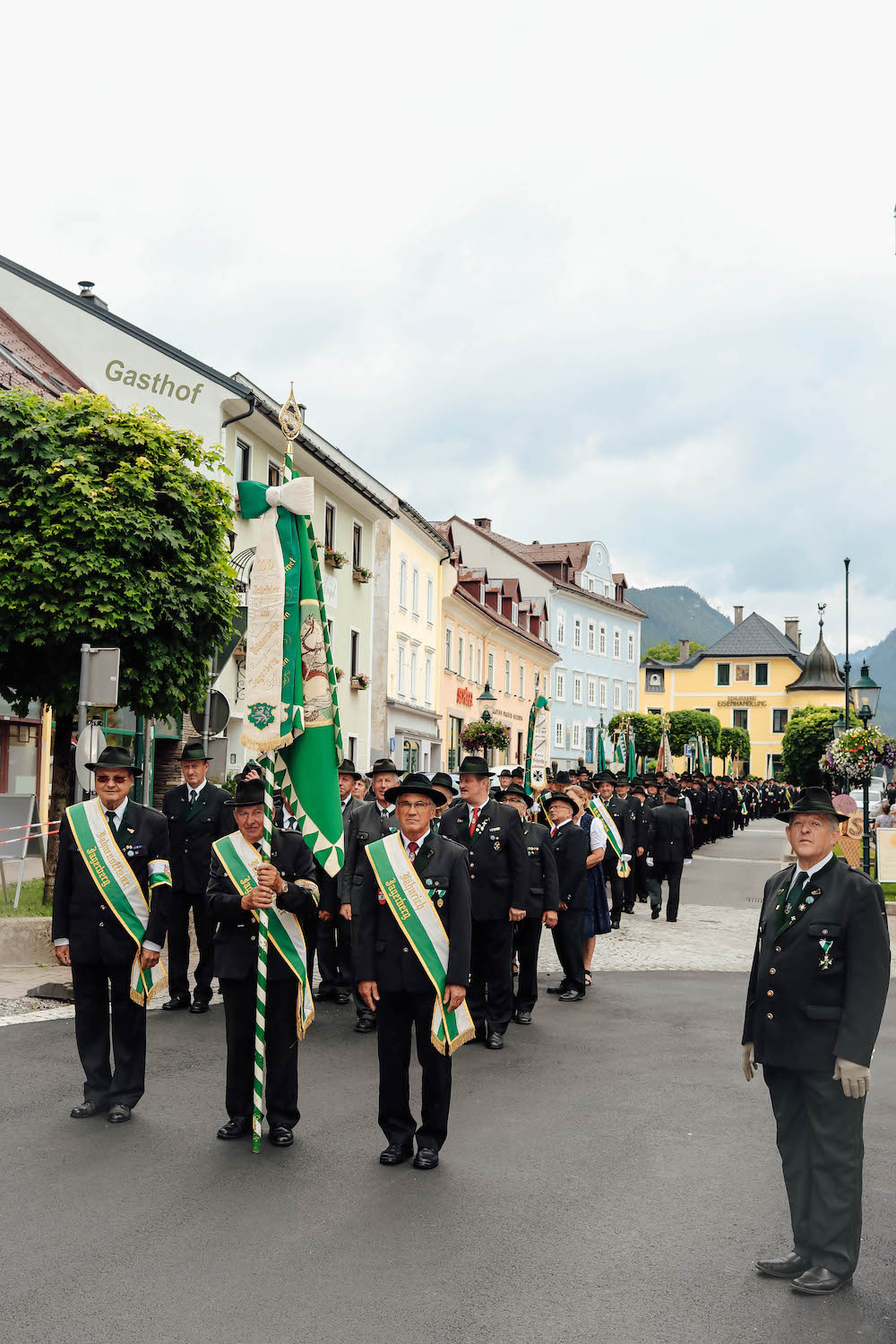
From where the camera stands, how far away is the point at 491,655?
54344 mm

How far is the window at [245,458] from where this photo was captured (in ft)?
88.3

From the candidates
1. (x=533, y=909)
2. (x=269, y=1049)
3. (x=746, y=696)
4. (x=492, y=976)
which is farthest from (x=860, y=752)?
(x=746, y=696)

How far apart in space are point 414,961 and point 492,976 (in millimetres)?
3264

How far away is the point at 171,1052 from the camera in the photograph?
327 inches

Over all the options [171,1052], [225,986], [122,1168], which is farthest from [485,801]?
[122,1168]

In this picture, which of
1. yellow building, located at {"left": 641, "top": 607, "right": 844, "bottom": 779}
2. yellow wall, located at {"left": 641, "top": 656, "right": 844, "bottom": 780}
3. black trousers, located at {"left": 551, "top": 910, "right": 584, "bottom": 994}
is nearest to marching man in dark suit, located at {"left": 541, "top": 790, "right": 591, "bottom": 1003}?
black trousers, located at {"left": 551, "top": 910, "right": 584, "bottom": 994}

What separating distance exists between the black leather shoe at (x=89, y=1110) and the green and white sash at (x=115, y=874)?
1.91ft

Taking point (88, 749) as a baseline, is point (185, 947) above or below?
below

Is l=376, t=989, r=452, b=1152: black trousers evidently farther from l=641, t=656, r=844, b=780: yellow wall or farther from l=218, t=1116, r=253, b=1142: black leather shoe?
l=641, t=656, r=844, b=780: yellow wall

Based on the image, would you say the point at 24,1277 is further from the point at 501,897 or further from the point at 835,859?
the point at 501,897

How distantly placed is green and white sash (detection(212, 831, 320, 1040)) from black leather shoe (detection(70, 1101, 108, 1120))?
122 cm

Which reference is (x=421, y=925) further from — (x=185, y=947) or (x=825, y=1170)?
(x=185, y=947)

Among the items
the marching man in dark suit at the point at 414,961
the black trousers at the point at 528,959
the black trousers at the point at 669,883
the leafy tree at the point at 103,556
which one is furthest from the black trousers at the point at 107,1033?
the black trousers at the point at 669,883

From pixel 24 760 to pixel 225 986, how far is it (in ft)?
57.1
